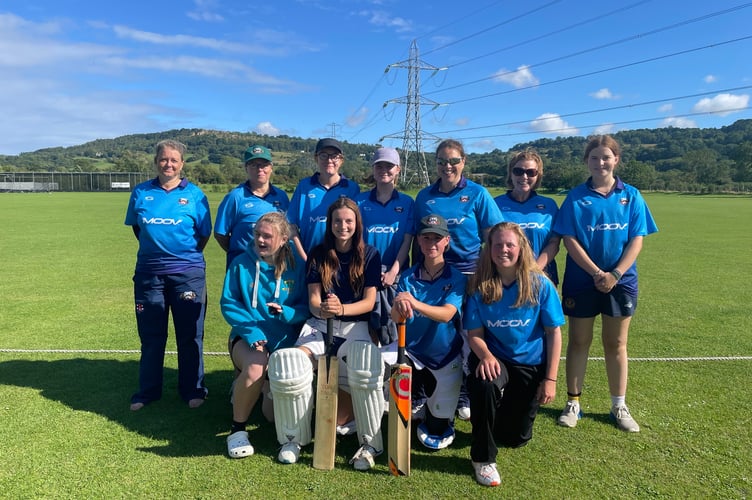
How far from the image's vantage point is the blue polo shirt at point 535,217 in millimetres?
3988

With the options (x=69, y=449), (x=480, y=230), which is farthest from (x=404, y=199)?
(x=69, y=449)

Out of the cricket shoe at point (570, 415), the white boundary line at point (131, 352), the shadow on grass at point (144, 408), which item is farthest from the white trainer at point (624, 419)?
the shadow on grass at point (144, 408)

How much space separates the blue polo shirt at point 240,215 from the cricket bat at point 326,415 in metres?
1.39

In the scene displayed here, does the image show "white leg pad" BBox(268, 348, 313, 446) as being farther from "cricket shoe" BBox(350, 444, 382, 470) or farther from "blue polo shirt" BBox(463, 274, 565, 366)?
"blue polo shirt" BBox(463, 274, 565, 366)

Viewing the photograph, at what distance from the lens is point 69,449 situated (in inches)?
133

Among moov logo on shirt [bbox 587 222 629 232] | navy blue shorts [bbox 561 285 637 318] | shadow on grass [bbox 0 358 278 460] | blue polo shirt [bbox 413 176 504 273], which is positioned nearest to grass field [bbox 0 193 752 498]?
shadow on grass [bbox 0 358 278 460]

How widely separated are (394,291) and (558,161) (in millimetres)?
61826

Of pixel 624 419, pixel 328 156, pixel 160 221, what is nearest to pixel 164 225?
pixel 160 221

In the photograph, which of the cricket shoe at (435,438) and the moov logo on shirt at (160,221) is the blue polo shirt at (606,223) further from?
the moov logo on shirt at (160,221)

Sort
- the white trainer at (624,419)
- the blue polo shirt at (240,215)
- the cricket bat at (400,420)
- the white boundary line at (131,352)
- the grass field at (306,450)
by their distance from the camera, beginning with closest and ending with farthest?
the grass field at (306,450) → the cricket bat at (400,420) → the white trainer at (624,419) → the blue polo shirt at (240,215) → the white boundary line at (131,352)

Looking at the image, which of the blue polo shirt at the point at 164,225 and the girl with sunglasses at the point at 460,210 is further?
the blue polo shirt at the point at 164,225

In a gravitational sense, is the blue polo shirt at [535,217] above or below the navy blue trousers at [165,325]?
above

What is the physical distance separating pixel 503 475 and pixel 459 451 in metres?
0.39

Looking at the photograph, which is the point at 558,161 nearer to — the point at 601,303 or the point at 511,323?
the point at 601,303
